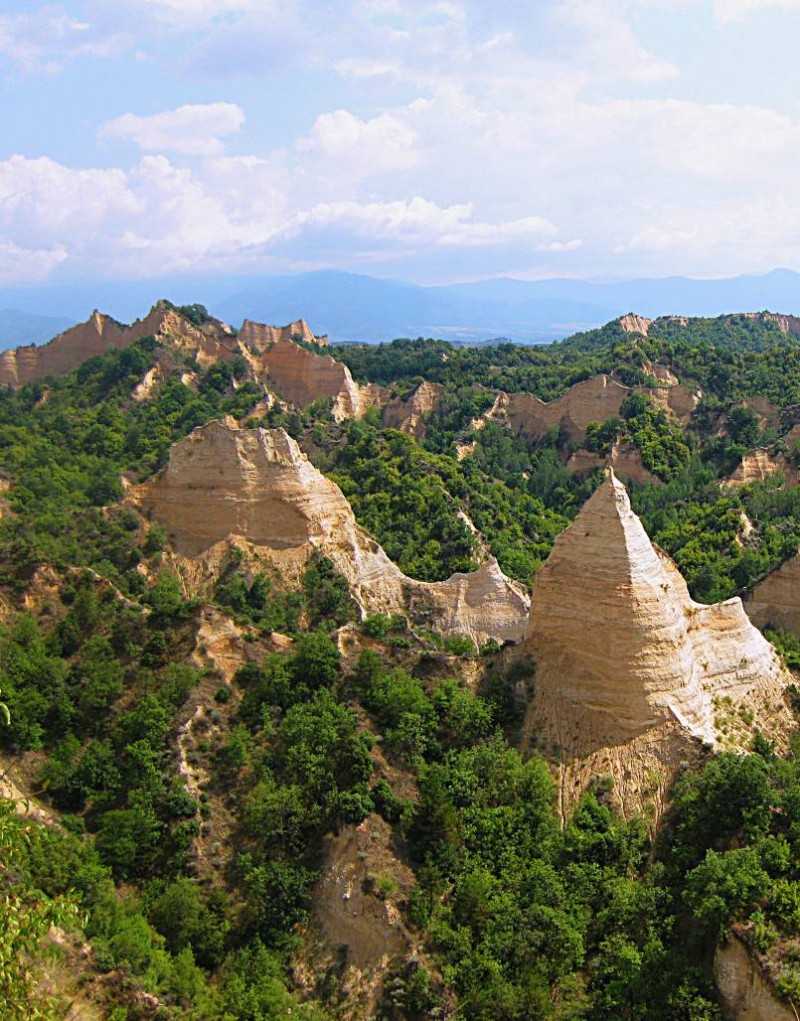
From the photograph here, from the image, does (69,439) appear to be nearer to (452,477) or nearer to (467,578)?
(452,477)

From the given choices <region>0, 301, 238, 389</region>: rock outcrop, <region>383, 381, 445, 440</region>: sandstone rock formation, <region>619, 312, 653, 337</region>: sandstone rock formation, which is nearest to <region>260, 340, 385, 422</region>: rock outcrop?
<region>383, 381, 445, 440</region>: sandstone rock formation

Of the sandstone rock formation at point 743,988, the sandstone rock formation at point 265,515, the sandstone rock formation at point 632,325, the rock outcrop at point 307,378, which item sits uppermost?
the sandstone rock formation at point 632,325

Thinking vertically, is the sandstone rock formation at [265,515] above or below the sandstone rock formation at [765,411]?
below

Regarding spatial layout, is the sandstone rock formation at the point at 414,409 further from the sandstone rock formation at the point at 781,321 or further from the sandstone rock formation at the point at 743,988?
the sandstone rock formation at the point at 781,321

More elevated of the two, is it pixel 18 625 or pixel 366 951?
pixel 18 625

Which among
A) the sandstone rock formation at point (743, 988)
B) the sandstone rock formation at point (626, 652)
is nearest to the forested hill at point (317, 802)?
the sandstone rock formation at point (743, 988)

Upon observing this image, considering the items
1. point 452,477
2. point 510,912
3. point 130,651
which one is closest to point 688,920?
point 510,912
